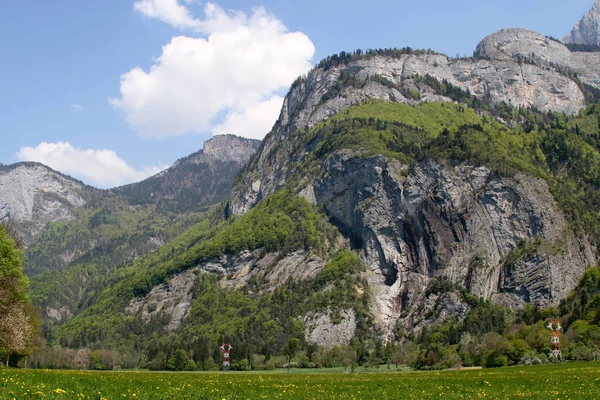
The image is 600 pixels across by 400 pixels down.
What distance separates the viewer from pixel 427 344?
198375 mm

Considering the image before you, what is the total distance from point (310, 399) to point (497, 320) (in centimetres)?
18397

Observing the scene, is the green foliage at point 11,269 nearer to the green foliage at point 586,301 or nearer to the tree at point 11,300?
the tree at point 11,300

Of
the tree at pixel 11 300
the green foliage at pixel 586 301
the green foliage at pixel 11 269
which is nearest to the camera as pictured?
the tree at pixel 11 300

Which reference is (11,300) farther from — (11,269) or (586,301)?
(586,301)

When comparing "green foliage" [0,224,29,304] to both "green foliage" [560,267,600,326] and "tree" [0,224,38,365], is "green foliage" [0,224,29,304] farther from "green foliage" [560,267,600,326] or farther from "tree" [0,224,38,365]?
"green foliage" [560,267,600,326]

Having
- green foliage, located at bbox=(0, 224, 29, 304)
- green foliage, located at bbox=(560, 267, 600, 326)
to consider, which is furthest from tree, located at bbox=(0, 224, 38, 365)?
green foliage, located at bbox=(560, 267, 600, 326)

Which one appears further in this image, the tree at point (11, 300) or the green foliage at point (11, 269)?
the green foliage at point (11, 269)

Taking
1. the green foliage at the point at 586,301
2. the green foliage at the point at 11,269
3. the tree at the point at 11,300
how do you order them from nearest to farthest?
the tree at the point at 11,300
the green foliage at the point at 11,269
the green foliage at the point at 586,301

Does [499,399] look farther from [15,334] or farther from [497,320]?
[497,320]

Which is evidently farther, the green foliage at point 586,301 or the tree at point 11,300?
the green foliage at point 586,301

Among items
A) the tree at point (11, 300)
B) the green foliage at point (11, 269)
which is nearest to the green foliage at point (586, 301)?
the green foliage at point (11, 269)

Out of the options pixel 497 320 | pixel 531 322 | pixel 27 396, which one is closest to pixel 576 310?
pixel 531 322

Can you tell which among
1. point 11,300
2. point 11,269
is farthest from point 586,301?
point 11,300

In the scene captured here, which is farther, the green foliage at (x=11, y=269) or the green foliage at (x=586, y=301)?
the green foliage at (x=586, y=301)
